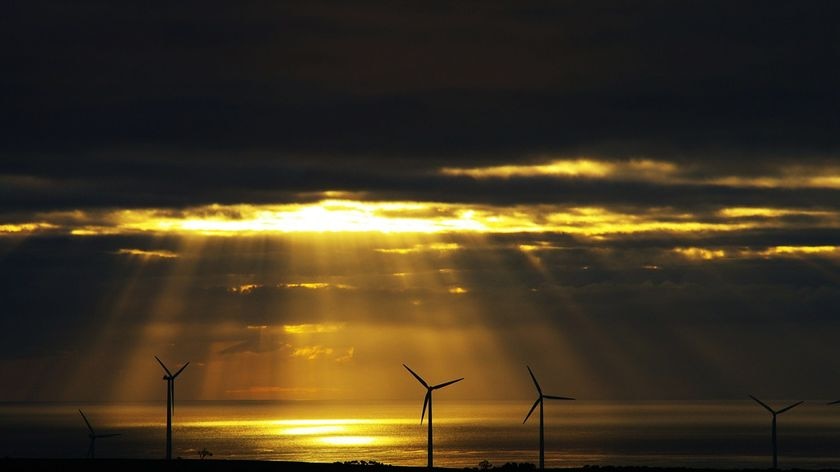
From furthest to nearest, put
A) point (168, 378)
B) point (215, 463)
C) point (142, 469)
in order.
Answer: point (168, 378) → point (215, 463) → point (142, 469)

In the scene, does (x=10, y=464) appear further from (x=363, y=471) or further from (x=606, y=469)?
(x=606, y=469)

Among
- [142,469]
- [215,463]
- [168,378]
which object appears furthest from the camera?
[168,378]

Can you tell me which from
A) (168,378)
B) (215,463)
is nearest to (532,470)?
(215,463)

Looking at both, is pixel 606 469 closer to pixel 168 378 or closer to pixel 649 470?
pixel 649 470

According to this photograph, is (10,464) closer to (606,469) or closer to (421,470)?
(421,470)

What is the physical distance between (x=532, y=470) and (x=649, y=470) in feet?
32.9

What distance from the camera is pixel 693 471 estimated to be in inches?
4446

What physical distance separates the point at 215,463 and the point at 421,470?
17.7m

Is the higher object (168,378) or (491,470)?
(168,378)

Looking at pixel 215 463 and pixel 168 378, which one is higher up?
pixel 168 378

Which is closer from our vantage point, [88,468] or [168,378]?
[88,468]

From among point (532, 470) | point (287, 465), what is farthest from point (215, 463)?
point (532, 470)

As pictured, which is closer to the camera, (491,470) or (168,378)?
(491,470)

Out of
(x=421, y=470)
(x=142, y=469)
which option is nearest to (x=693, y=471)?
(x=421, y=470)
